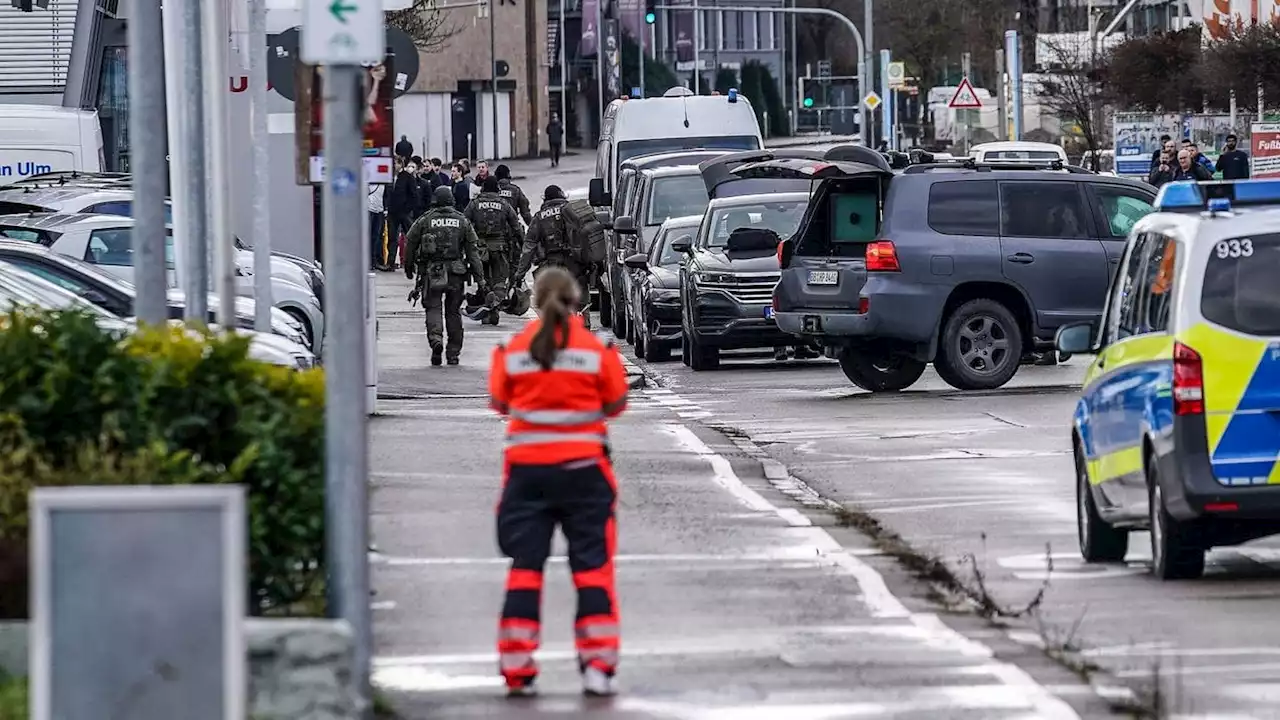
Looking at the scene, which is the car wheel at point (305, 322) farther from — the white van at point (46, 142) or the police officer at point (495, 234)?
the white van at point (46, 142)

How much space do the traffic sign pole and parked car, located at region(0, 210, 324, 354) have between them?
669 inches

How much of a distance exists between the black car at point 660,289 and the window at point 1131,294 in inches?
567

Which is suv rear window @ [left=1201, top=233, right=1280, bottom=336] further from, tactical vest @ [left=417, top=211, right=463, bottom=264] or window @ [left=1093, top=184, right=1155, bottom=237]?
tactical vest @ [left=417, top=211, right=463, bottom=264]

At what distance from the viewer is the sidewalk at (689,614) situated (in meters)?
8.77

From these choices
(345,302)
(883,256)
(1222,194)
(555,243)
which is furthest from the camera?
(555,243)

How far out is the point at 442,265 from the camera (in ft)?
86.1

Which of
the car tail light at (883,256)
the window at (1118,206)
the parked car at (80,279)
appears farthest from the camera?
the window at (1118,206)

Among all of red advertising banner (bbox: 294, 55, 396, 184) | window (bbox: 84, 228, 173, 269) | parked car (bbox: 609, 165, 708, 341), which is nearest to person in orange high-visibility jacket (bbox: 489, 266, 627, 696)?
red advertising banner (bbox: 294, 55, 396, 184)

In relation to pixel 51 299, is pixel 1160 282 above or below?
below

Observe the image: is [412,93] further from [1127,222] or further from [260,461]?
[260,461]

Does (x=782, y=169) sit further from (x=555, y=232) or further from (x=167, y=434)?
(x=167, y=434)

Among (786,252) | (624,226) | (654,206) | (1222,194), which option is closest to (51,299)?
(786,252)

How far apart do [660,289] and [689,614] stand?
56.0 feet

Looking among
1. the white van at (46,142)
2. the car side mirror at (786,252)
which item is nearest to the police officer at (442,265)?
the car side mirror at (786,252)
